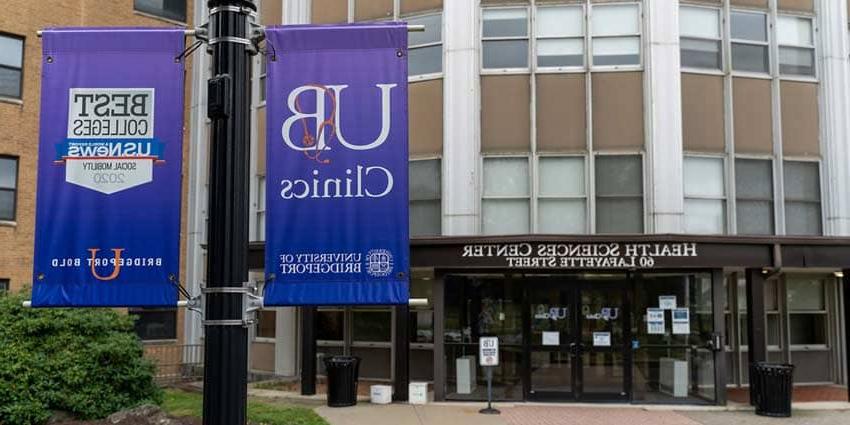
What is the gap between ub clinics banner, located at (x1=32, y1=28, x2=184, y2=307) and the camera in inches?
181

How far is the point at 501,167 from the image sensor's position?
15617mm

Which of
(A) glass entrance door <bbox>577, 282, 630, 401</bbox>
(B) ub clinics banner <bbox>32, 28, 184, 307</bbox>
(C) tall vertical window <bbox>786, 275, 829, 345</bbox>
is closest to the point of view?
(B) ub clinics banner <bbox>32, 28, 184, 307</bbox>

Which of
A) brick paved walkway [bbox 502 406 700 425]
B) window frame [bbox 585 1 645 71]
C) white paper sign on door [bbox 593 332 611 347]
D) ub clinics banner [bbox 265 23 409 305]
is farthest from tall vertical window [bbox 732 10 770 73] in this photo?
ub clinics banner [bbox 265 23 409 305]

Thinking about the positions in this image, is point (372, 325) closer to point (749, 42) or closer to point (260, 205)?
point (260, 205)

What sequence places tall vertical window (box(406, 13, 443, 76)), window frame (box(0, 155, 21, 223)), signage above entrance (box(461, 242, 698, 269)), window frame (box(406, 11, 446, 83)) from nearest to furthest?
signage above entrance (box(461, 242, 698, 269)), window frame (box(406, 11, 446, 83)), tall vertical window (box(406, 13, 443, 76)), window frame (box(0, 155, 21, 223))

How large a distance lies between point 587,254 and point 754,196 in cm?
417

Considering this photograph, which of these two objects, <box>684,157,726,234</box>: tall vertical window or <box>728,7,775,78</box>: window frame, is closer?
<box>684,157,726,234</box>: tall vertical window

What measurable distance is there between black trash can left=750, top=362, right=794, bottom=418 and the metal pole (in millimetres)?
11698

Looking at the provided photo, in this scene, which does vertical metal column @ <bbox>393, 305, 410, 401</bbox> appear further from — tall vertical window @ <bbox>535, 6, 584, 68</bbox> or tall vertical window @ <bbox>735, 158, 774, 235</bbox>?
tall vertical window @ <bbox>735, 158, 774, 235</bbox>

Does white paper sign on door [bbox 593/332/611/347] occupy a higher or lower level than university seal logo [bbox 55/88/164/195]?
lower

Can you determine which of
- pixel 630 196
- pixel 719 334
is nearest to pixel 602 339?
pixel 719 334

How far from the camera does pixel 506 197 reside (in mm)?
15531

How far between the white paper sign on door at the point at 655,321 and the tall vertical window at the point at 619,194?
5.59 ft

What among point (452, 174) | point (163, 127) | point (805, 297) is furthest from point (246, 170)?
point (805, 297)
